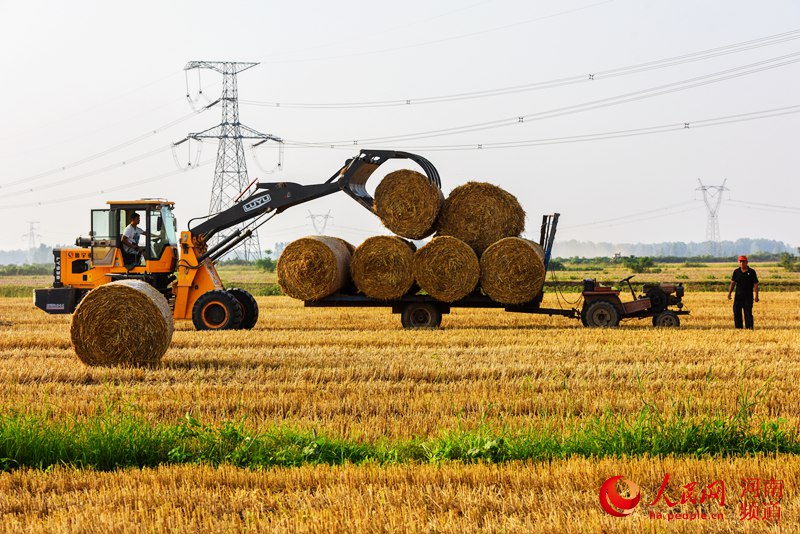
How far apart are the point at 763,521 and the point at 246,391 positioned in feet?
19.2

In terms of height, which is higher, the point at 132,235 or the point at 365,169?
the point at 365,169

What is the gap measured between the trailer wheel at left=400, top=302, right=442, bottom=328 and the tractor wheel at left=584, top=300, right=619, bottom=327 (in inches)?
113

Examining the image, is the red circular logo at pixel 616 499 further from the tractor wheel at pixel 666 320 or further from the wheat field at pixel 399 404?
the tractor wheel at pixel 666 320

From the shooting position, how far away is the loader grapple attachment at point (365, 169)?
57.3 ft

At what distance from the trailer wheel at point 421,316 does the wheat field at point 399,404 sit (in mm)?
393

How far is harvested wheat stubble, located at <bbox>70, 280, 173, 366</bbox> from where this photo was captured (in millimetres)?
11898

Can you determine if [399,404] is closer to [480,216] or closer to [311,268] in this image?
[311,268]

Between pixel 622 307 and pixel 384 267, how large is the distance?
465 cm

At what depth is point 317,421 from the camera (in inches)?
315

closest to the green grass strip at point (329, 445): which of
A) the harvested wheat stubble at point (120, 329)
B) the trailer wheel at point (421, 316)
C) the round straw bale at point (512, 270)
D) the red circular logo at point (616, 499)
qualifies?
the red circular logo at point (616, 499)

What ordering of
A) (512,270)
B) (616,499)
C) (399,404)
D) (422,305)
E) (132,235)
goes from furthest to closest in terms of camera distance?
(422,305) < (132,235) < (512,270) < (399,404) < (616,499)

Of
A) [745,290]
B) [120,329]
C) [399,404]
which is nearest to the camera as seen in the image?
[399,404]

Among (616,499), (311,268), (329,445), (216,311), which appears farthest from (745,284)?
(616,499)

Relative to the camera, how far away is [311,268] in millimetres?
16891
